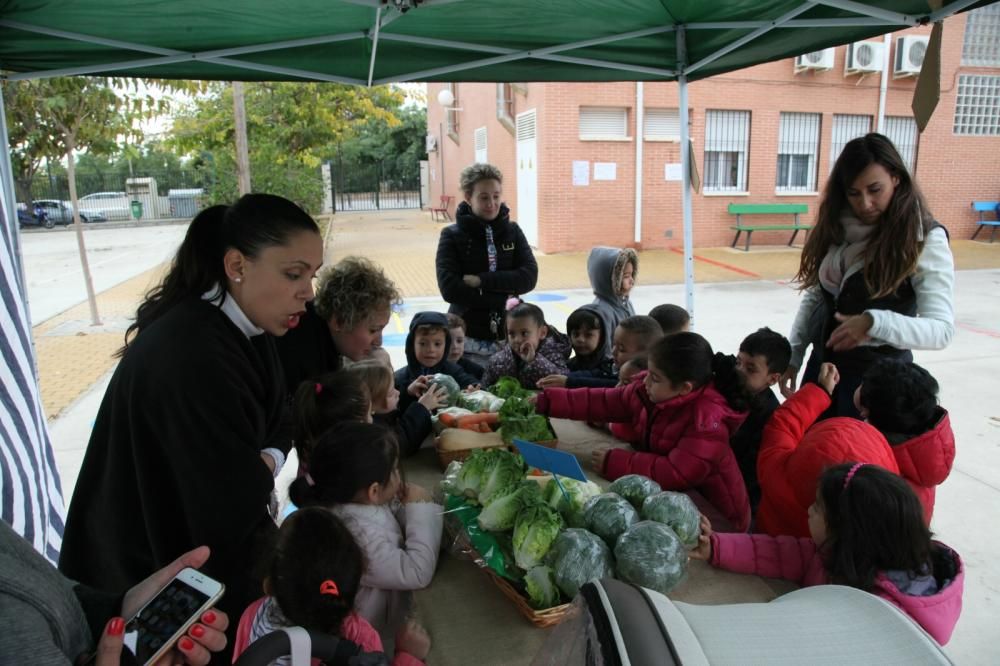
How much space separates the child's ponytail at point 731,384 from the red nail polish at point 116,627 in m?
1.70

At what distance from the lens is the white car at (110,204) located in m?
31.8

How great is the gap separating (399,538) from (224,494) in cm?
45

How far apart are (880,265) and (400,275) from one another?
11639 millimetres

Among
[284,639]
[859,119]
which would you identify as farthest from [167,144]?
[859,119]

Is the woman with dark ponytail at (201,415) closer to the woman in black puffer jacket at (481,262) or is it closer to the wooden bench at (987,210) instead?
the woman in black puffer jacket at (481,262)

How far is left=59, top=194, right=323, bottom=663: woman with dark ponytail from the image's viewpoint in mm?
1438

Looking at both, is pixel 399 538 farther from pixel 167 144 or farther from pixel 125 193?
pixel 125 193

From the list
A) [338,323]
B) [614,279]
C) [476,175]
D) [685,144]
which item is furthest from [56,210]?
[338,323]

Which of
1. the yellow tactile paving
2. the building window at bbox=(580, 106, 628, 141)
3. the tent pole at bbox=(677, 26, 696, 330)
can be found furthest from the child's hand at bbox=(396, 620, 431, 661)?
the building window at bbox=(580, 106, 628, 141)

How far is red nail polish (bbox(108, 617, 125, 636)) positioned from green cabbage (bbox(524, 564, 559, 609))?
77 cm

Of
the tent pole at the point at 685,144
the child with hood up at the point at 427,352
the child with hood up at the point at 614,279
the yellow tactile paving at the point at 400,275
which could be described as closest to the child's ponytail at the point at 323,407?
the child with hood up at the point at 427,352

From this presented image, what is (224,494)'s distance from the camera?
57.6 inches

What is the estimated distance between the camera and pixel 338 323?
254 cm

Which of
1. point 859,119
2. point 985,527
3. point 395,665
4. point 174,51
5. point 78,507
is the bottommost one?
point 985,527
